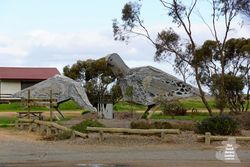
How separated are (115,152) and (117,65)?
2058 centimetres

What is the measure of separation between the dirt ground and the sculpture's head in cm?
1534

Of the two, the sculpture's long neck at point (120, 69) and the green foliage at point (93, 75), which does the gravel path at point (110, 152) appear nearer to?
the sculpture's long neck at point (120, 69)

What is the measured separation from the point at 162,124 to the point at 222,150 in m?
8.52

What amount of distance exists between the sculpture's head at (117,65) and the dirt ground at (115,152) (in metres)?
15.3

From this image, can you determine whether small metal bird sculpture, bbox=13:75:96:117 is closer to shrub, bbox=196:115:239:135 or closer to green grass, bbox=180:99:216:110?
green grass, bbox=180:99:216:110

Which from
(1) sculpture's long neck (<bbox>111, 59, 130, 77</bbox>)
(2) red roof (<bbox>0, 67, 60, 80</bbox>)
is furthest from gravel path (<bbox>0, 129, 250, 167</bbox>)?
(2) red roof (<bbox>0, 67, 60, 80</bbox>)

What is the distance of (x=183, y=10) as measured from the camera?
36.8m

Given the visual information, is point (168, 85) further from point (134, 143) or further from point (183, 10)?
point (134, 143)

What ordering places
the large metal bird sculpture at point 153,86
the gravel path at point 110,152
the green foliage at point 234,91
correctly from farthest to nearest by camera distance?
the green foliage at point 234,91
the large metal bird sculpture at point 153,86
the gravel path at point 110,152

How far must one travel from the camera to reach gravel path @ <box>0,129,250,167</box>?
16.0m

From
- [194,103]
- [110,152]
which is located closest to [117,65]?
[110,152]

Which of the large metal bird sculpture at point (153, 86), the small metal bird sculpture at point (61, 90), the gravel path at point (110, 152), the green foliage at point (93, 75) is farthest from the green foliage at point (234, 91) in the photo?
the gravel path at point (110, 152)

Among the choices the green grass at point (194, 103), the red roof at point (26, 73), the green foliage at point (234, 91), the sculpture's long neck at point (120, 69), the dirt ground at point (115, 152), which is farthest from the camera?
the red roof at point (26, 73)

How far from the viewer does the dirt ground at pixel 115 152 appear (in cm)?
1586
